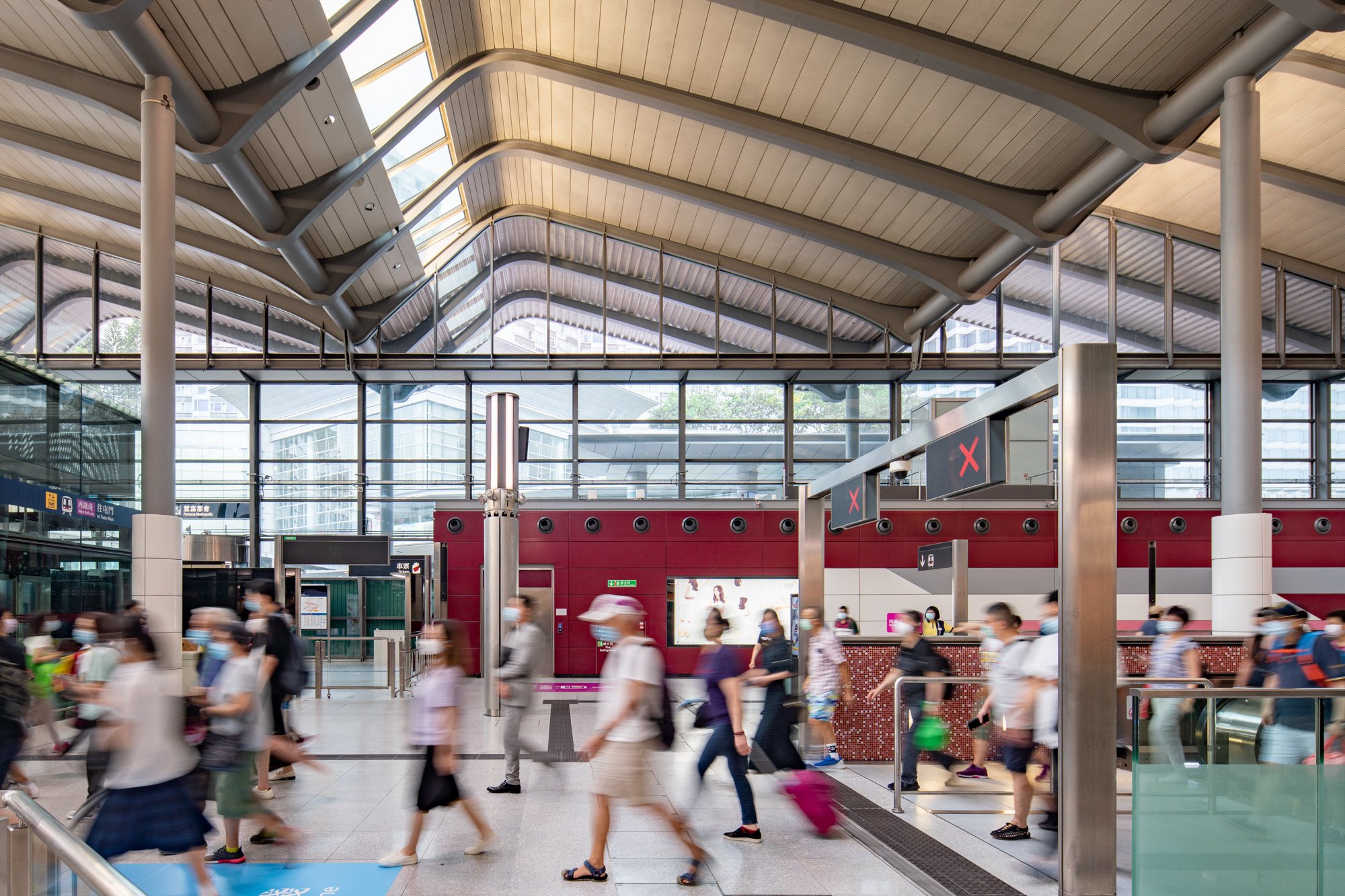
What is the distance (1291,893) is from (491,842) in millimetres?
5286

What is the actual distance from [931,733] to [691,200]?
14.4 m

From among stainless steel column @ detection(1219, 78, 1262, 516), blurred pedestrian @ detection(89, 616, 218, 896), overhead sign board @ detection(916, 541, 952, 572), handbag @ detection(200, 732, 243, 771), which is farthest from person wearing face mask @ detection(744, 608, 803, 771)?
stainless steel column @ detection(1219, 78, 1262, 516)

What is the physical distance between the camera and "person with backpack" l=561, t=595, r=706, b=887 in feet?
20.9

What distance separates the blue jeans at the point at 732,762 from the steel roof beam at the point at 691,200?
1454cm

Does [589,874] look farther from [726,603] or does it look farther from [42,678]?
[726,603]

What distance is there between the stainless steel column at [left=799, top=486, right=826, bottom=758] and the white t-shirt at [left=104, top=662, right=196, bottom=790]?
729 centimetres

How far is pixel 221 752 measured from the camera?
646 centimetres

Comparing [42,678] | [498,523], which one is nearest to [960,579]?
[498,523]

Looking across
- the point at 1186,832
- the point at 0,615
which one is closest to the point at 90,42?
the point at 0,615

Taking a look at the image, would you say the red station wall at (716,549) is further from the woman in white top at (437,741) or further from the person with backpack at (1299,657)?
the woman in white top at (437,741)

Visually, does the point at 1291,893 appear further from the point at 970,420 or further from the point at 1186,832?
the point at 970,420

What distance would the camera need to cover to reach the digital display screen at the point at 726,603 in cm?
Result: 2261

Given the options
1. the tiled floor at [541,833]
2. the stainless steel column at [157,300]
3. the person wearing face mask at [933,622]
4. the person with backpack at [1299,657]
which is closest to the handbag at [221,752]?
the tiled floor at [541,833]

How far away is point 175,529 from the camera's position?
11.9m
